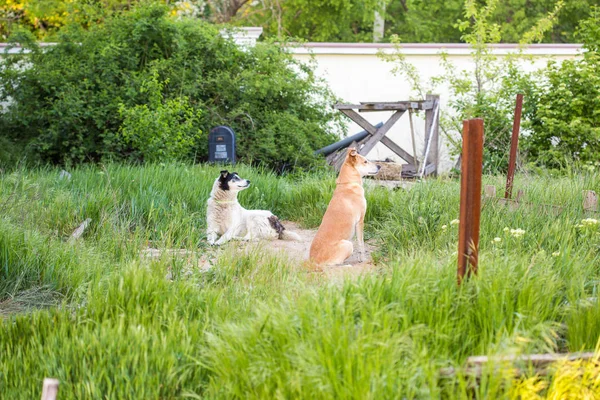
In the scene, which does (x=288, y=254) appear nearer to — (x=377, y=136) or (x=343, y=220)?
(x=343, y=220)

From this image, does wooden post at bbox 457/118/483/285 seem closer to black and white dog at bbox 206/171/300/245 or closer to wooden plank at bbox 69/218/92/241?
wooden plank at bbox 69/218/92/241

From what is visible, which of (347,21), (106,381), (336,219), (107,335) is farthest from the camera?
(347,21)

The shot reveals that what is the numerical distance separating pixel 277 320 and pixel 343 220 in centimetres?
319

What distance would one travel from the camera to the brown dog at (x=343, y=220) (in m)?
7.21

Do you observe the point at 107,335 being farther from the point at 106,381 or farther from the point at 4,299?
the point at 4,299

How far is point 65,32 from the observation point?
14672 millimetres

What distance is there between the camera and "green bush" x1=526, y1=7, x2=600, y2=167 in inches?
502

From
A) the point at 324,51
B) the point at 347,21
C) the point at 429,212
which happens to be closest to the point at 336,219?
the point at 429,212

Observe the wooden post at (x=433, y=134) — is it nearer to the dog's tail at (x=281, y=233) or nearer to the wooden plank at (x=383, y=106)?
the wooden plank at (x=383, y=106)

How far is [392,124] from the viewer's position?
45.7ft

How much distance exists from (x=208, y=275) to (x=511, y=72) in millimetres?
9622

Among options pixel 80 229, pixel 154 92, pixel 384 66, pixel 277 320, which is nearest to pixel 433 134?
pixel 384 66

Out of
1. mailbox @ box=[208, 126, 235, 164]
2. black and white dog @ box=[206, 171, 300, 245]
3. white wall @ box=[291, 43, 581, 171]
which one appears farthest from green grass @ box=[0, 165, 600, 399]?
white wall @ box=[291, 43, 581, 171]

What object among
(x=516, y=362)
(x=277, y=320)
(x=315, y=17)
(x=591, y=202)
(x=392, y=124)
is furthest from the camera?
(x=315, y=17)
